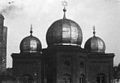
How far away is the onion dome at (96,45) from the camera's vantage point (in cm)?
5112

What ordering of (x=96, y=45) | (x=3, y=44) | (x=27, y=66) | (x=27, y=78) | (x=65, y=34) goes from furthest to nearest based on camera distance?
(x=3, y=44) < (x=96, y=45) < (x=27, y=78) < (x=27, y=66) < (x=65, y=34)

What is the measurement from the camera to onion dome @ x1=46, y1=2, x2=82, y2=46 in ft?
152

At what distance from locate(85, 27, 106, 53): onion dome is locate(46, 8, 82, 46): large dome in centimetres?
456

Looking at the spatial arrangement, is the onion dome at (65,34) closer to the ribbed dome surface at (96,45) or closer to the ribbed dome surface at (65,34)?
the ribbed dome surface at (65,34)

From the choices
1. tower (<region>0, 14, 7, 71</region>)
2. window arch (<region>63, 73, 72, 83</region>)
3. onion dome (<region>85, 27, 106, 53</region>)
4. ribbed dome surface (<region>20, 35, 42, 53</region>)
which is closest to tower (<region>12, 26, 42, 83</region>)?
ribbed dome surface (<region>20, 35, 42, 53</region>)

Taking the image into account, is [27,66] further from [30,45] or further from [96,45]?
[96,45]

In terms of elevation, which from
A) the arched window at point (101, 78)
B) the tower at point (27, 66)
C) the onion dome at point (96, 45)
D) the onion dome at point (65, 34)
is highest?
the onion dome at point (65, 34)

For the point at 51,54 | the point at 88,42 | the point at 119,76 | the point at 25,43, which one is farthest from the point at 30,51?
the point at 119,76

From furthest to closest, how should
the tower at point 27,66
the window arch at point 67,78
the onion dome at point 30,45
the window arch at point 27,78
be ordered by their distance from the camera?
the onion dome at point 30,45
the window arch at point 27,78
the tower at point 27,66
the window arch at point 67,78

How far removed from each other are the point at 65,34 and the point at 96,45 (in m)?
6.91

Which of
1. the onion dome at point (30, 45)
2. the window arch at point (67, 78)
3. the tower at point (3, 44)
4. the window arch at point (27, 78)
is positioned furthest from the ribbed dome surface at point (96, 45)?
the tower at point (3, 44)

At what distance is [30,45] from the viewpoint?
5103 cm

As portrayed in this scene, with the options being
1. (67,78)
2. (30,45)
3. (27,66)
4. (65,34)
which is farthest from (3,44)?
(67,78)

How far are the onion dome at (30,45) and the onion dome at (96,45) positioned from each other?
724 centimetres
